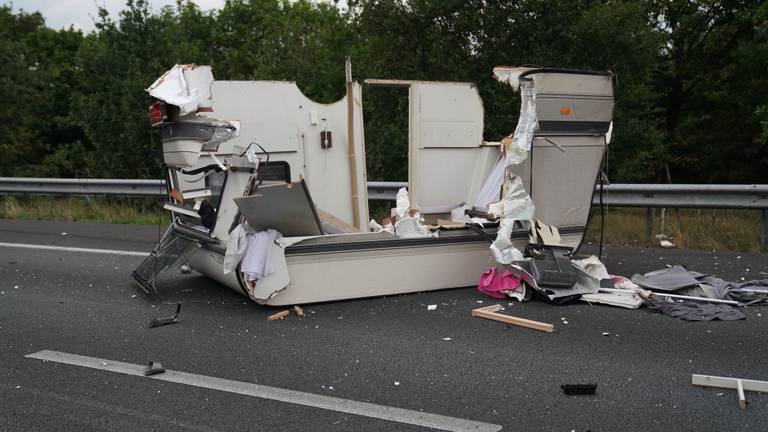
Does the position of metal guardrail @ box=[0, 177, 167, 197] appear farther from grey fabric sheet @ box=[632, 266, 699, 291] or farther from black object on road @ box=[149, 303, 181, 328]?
grey fabric sheet @ box=[632, 266, 699, 291]

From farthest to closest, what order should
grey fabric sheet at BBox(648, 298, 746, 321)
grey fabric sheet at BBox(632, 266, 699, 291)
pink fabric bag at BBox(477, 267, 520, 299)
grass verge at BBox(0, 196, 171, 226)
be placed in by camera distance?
grass verge at BBox(0, 196, 171, 226) < pink fabric bag at BBox(477, 267, 520, 299) < grey fabric sheet at BBox(632, 266, 699, 291) < grey fabric sheet at BBox(648, 298, 746, 321)

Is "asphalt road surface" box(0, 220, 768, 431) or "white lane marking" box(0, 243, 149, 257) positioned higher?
"asphalt road surface" box(0, 220, 768, 431)

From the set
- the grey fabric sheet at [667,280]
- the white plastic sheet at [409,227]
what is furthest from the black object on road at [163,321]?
the grey fabric sheet at [667,280]

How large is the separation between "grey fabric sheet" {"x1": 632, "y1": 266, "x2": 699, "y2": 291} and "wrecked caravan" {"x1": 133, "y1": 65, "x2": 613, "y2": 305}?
28.7 inches

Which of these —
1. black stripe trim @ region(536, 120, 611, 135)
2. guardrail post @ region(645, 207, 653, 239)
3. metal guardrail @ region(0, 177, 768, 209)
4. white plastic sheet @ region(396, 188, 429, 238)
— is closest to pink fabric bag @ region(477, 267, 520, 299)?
white plastic sheet @ region(396, 188, 429, 238)

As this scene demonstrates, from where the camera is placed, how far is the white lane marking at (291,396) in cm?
350

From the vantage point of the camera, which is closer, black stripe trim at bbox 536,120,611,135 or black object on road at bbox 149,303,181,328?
black object on road at bbox 149,303,181,328

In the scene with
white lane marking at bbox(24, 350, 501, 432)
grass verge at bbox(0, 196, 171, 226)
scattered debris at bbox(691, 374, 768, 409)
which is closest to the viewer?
white lane marking at bbox(24, 350, 501, 432)

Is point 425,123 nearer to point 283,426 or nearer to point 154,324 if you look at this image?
point 154,324

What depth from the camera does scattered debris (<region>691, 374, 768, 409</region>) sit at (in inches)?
150

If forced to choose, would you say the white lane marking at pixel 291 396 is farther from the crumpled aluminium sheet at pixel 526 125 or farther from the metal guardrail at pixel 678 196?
the metal guardrail at pixel 678 196

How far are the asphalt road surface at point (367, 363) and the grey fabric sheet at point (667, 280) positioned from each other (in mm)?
464

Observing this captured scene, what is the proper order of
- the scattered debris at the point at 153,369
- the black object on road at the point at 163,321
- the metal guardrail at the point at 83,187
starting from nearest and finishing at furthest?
the scattered debris at the point at 153,369 → the black object on road at the point at 163,321 → the metal guardrail at the point at 83,187

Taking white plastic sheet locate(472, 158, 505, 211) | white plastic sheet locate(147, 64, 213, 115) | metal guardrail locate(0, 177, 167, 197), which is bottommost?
metal guardrail locate(0, 177, 167, 197)
